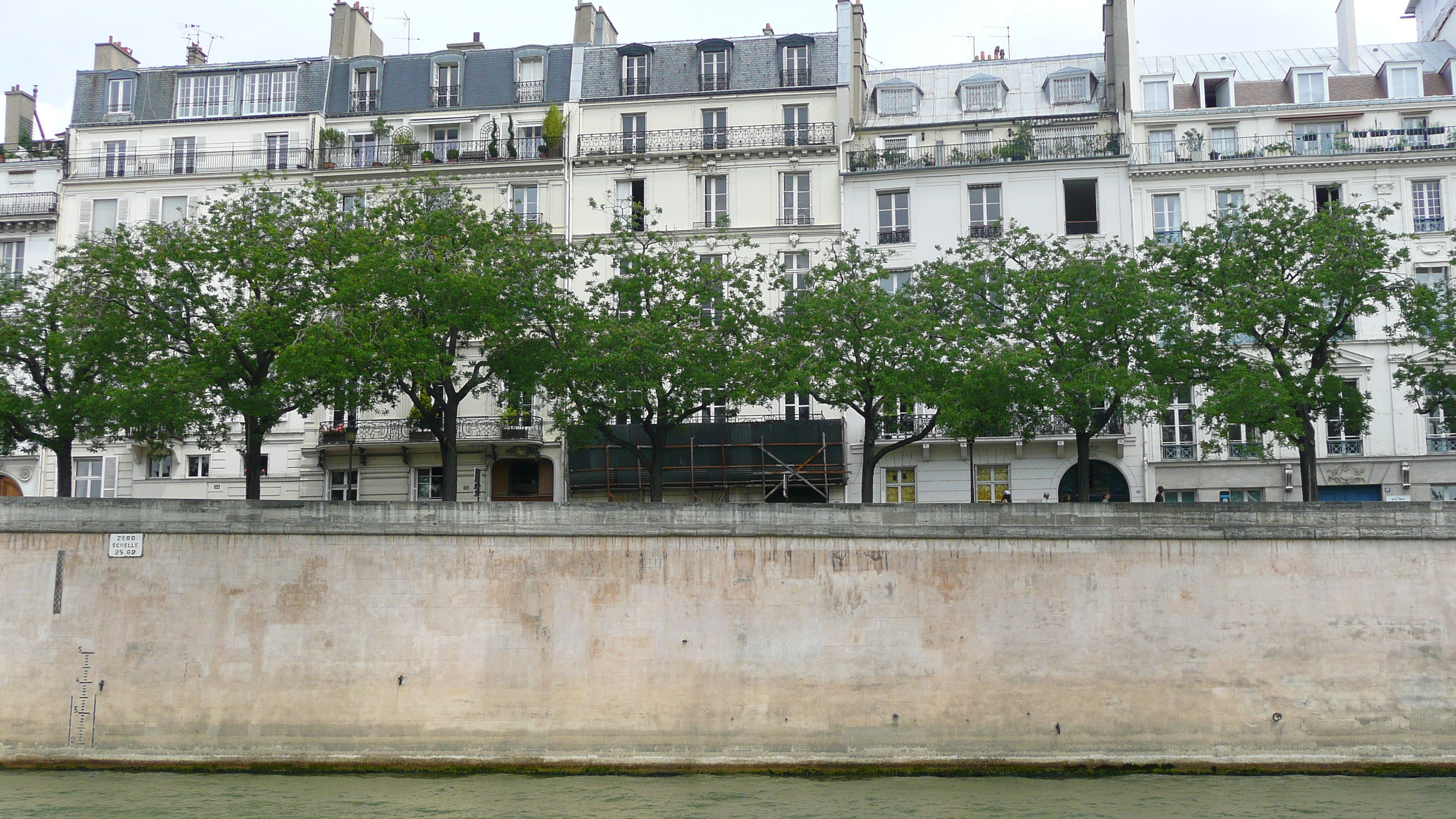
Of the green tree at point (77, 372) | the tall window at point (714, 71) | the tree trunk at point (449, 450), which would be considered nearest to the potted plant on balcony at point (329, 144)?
the tall window at point (714, 71)

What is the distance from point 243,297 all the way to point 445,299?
18.9ft

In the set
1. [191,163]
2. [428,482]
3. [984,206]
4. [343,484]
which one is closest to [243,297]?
[428,482]

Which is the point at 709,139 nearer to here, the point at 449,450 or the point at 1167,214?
the point at 1167,214

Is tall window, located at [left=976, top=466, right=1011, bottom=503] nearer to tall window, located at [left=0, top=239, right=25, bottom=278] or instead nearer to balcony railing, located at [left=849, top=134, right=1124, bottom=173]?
balcony railing, located at [left=849, top=134, right=1124, bottom=173]

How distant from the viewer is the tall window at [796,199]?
38438 mm

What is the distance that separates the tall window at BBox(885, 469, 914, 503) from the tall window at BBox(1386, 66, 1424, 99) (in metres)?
19.8

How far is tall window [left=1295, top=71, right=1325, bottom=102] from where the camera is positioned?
39.2m

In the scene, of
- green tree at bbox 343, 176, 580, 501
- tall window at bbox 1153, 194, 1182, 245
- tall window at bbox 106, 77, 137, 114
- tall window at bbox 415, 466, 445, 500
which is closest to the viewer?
green tree at bbox 343, 176, 580, 501

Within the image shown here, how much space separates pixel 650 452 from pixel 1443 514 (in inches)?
811

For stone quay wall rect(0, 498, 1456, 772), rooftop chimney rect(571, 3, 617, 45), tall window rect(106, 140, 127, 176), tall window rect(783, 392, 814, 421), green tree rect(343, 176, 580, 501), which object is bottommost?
stone quay wall rect(0, 498, 1456, 772)

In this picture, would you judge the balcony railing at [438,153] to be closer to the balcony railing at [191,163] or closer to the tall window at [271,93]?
the balcony railing at [191,163]

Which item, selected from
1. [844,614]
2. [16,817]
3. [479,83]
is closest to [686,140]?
[479,83]

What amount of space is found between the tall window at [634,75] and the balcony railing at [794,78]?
14.5 ft

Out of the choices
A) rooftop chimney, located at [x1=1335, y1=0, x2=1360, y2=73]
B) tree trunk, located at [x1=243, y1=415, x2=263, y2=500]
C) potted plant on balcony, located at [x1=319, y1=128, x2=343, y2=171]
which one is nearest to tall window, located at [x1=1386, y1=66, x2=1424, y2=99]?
rooftop chimney, located at [x1=1335, y1=0, x2=1360, y2=73]
